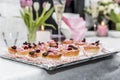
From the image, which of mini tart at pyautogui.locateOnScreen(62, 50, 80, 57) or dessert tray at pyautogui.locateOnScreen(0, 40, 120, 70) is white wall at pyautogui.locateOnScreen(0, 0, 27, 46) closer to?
dessert tray at pyautogui.locateOnScreen(0, 40, 120, 70)

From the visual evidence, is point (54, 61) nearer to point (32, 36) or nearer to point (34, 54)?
point (34, 54)

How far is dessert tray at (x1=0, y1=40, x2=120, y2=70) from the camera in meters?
0.63

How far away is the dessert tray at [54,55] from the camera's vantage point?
0.63 metres

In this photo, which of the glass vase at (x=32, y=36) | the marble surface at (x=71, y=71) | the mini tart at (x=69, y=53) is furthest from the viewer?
the glass vase at (x=32, y=36)

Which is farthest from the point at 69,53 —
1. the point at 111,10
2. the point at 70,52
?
the point at 111,10

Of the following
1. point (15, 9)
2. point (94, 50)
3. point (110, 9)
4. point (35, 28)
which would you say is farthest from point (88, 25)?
point (94, 50)

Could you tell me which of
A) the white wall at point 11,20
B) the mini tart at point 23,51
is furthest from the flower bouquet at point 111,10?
the mini tart at point 23,51

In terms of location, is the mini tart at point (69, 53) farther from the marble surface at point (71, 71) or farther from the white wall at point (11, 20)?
the white wall at point (11, 20)

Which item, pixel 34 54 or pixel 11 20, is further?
pixel 11 20

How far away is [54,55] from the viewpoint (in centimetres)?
64

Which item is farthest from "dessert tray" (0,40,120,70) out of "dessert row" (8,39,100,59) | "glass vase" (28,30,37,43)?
"glass vase" (28,30,37,43)

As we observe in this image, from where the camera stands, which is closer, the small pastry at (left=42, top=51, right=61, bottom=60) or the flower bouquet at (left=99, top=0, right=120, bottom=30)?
the small pastry at (left=42, top=51, right=61, bottom=60)

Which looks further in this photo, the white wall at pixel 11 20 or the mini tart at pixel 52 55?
the white wall at pixel 11 20

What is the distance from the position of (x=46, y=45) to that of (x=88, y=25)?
93cm
